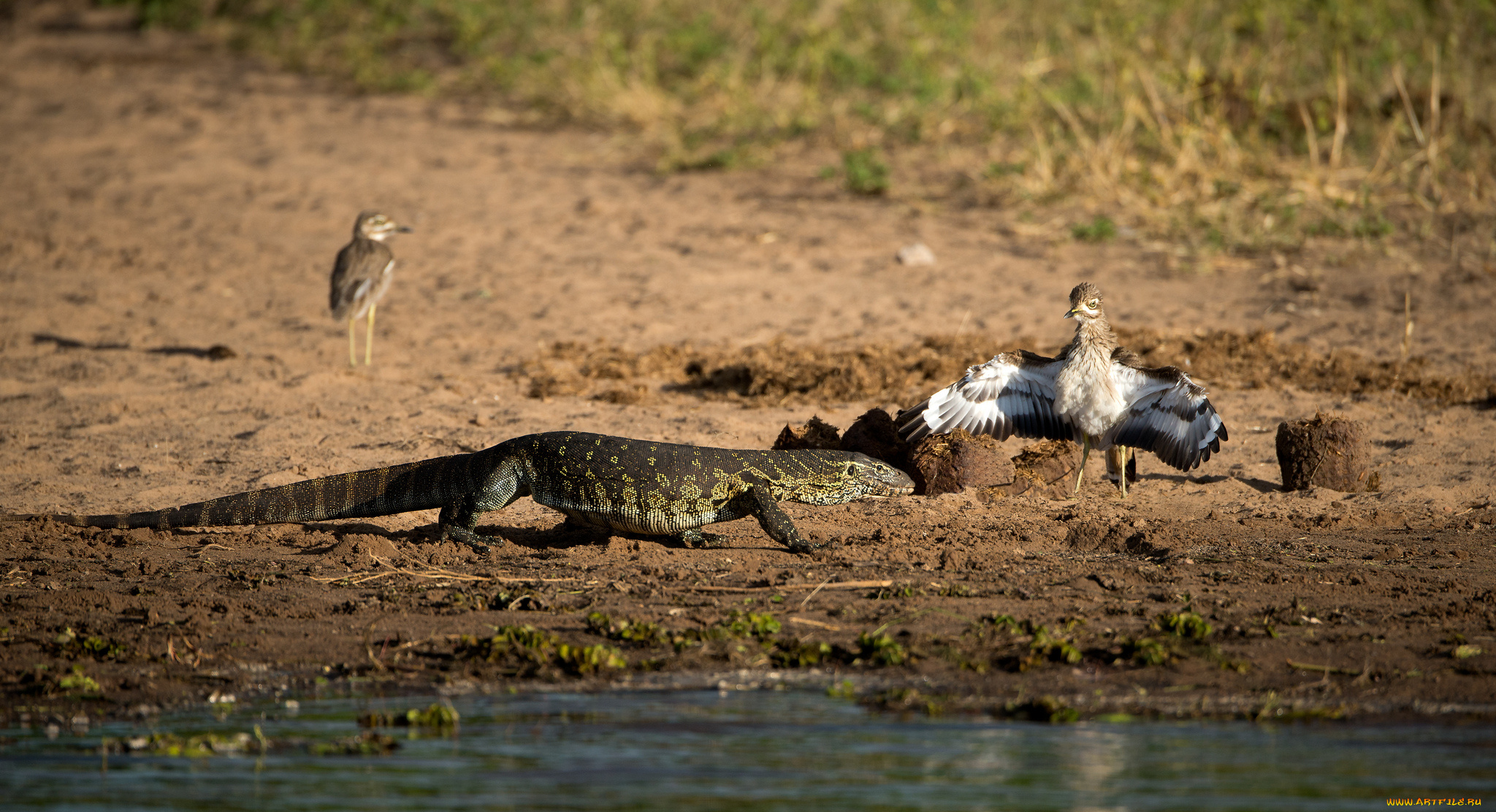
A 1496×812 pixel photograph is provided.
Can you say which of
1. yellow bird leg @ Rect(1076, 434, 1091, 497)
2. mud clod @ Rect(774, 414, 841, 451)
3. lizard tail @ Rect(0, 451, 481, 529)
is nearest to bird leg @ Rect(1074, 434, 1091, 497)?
yellow bird leg @ Rect(1076, 434, 1091, 497)

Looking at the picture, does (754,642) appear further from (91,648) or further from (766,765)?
(91,648)

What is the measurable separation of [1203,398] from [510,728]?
3.84 m

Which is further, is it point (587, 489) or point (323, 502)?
point (323, 502)

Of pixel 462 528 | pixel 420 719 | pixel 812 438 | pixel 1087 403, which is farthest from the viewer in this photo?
pixel 812 438

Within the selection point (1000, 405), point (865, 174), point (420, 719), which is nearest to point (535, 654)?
point (420, 719)

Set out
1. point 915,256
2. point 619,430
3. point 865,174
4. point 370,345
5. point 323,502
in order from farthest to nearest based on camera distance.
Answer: point 865,174 < point 915,256 < point 370,345 < point 619,430 < point 323,502

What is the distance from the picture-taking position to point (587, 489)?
6406mm

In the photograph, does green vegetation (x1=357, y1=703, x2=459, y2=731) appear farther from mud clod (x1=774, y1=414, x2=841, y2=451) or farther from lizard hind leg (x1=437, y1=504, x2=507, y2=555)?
mud clod (x1=774, y1=414, x2=841, y2=451)

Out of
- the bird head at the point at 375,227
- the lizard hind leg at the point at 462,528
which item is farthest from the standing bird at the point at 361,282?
the lizard hind leg at the point at 462,528

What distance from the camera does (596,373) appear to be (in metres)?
9.50

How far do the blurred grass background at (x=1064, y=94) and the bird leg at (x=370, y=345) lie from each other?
475cm

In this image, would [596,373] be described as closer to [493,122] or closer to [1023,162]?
[1023,162]

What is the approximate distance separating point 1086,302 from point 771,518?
2.07 meters

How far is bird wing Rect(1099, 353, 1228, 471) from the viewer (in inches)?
262
